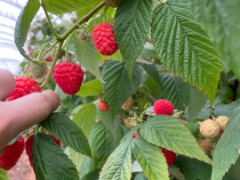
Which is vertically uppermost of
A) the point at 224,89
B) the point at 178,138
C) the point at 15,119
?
the point at 15,119

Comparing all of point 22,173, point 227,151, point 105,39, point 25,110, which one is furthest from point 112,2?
point 22,173

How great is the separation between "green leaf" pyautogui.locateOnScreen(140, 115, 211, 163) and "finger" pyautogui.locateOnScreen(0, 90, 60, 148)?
0.24 metres

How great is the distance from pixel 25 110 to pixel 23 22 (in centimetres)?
19

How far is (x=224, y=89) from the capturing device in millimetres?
1192

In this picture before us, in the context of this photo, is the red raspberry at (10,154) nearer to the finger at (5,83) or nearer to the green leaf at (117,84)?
the finger at (5,83)

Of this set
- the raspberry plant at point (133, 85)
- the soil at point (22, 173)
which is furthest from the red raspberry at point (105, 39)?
the soil at point (22, 173)

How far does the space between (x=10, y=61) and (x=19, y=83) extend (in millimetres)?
1759

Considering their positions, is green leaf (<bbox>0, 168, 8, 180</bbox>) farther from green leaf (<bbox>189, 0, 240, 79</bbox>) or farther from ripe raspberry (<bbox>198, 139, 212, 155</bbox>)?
green leaf (<bbox>189, 0, 240, 79</bbox>)

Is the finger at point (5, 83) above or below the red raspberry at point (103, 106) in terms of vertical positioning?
above

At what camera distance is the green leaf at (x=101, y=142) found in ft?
3.70

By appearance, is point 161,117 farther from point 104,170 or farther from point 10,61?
point 10,61

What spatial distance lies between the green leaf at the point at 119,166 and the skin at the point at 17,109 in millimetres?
187

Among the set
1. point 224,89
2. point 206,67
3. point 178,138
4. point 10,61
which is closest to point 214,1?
point 206,67

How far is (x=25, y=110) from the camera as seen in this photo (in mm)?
471
